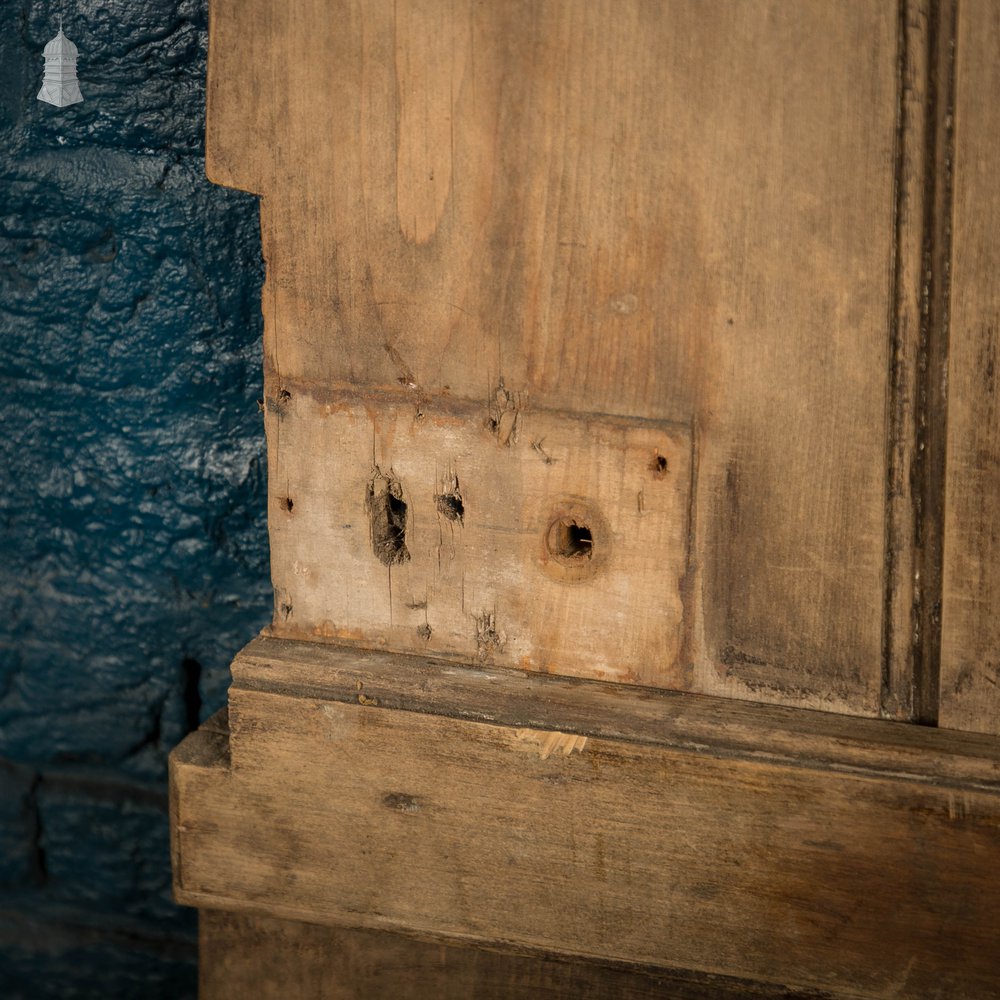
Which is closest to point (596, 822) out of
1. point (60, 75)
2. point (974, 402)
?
point (974, 402)

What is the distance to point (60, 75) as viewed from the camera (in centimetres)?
124

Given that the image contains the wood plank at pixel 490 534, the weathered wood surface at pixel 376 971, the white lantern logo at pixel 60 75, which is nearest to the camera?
the wood plank at pixel 490 534

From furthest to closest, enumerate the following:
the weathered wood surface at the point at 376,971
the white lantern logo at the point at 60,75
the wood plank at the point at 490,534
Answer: the white lantern logo at the point at 60,75 → the weathered wood surface at the point at 376,971 → the wood plank at the point at 490,534

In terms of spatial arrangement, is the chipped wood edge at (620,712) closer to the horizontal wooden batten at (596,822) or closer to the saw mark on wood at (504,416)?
the horizontal wooden batten at (596,822)

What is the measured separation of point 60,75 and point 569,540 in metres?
0.81

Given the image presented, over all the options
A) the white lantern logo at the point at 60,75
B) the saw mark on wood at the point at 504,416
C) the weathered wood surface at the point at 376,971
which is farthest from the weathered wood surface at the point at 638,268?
the white lantern logo at the point at 60,75

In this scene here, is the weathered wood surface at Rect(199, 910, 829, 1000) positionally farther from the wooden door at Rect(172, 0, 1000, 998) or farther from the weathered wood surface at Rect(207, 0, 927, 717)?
the weathered wood surface at Rect(207, 0, 927, 717)

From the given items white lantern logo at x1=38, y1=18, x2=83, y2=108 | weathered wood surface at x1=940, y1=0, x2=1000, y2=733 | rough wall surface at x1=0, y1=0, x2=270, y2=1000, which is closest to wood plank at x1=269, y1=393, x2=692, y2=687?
weathered wood surface at x1=940, y1=0, x2=1000, y2=733

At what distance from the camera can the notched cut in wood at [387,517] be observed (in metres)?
0.97

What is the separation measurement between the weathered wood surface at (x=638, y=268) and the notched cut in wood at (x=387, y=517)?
20 mm

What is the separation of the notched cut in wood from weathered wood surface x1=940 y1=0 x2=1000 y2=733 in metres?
0.45

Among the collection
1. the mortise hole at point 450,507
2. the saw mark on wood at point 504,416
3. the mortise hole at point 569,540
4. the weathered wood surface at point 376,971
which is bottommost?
the weathered wood surface at point 376,971

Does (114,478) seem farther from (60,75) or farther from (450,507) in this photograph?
(450,507)

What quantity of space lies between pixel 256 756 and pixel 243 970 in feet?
0.85
